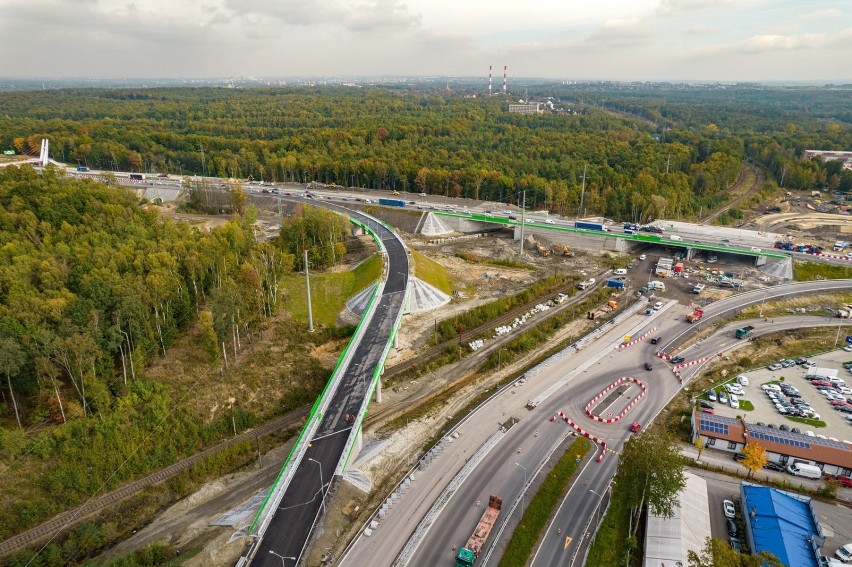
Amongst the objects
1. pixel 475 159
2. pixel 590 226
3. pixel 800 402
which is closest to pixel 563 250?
pixel 590 226

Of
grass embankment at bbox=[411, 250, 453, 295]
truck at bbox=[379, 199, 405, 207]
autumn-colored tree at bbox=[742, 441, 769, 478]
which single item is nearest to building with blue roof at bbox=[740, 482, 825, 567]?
autumn-colored tree at bbox=[742, 441, 769, 478]

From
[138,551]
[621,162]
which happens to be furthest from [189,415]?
[621,162]

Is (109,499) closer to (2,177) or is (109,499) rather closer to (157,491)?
(157,491)

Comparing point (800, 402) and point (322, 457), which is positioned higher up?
point (322, 457)

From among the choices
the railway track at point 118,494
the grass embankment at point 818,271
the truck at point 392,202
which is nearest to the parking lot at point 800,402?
the grass embankment at point 818,271

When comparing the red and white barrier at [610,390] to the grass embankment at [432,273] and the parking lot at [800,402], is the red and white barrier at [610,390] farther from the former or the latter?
the grass embankment at [432,273]

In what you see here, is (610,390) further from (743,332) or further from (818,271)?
(818,271)

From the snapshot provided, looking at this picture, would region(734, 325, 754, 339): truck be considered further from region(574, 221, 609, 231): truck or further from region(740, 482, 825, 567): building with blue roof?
region(574, 221, 609, 231): truck
